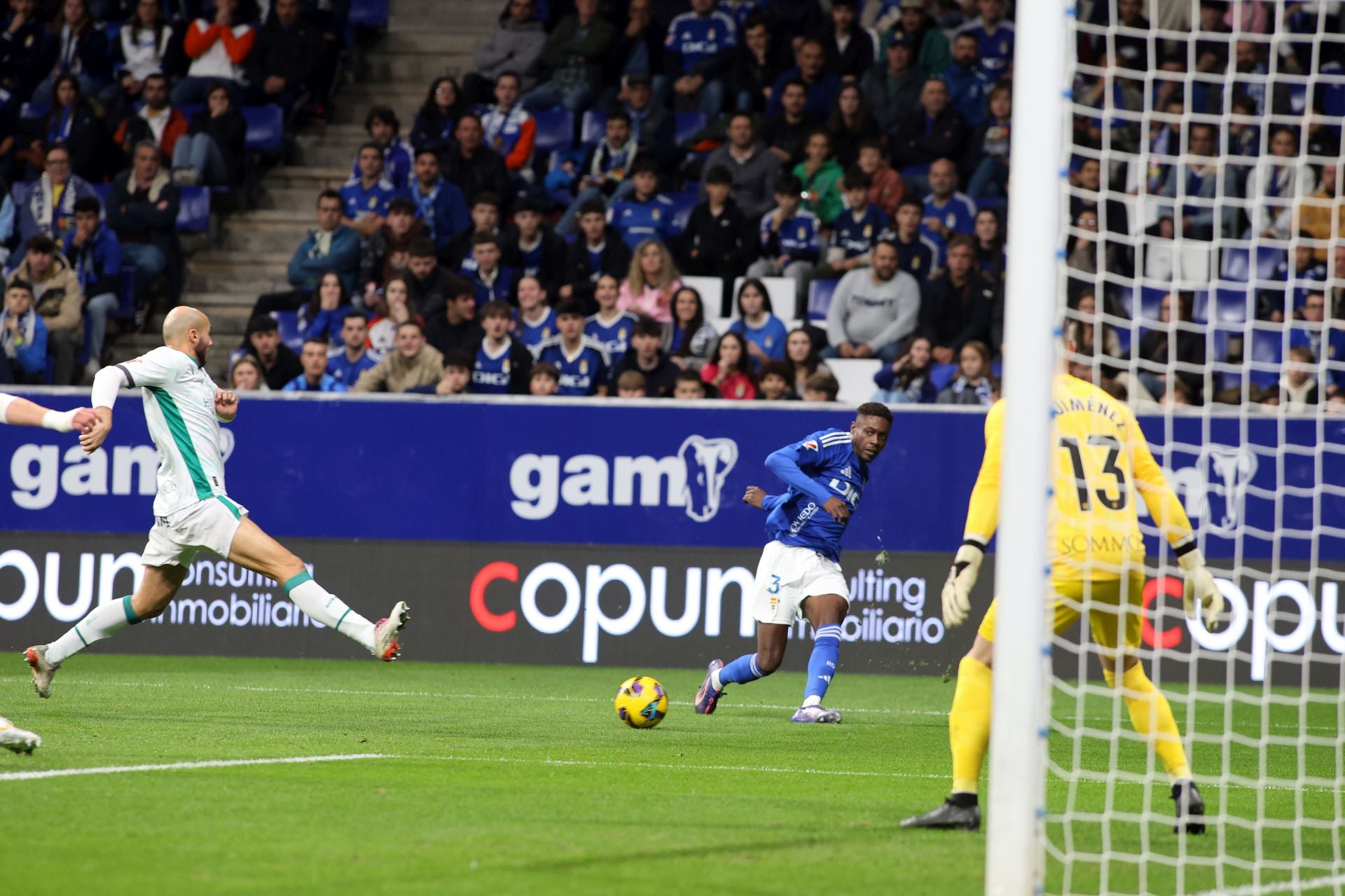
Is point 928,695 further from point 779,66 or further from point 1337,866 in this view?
point 779,66

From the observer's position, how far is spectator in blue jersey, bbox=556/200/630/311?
1580cm

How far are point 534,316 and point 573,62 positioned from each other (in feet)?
12.8

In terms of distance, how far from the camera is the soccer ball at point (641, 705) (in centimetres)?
914

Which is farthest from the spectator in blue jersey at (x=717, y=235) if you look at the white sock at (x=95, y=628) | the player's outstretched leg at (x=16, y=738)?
the player's outstretched leg at (x=16, y=738)

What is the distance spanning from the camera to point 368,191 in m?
17.2

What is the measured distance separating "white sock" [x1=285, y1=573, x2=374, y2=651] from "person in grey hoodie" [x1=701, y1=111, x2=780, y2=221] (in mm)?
8161

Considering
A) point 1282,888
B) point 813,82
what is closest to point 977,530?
point 1282,888

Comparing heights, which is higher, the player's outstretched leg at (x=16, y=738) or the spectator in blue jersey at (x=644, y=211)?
the spectator in blue jersey at (x=644, y=211)

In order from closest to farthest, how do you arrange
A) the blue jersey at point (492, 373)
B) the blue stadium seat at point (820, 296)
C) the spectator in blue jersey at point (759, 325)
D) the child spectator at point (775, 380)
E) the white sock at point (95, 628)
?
the white sock at point (95, 628)
the child spectator at point (775, 380)
the blue jersey at point (492, 373)
the spectator in blue jersey at point (759, 325)
the blue stadium seat at point (820, 296)

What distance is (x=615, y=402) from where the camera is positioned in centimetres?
1341

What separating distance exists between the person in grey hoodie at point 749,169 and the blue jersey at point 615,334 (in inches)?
76.7

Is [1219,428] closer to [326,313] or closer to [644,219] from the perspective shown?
[644,219]

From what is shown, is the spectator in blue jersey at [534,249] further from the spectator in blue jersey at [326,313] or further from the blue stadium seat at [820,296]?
the blue stadium seat at [820,296]

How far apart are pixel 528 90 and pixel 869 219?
432 centimetres
